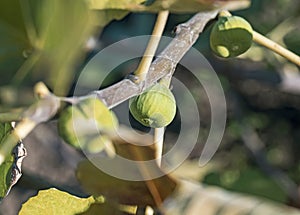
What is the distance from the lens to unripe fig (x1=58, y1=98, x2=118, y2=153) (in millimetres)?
692

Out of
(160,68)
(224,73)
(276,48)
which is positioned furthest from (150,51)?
→ (224,73)

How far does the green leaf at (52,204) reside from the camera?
0.78 m

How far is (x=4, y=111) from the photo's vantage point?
0.68 meters

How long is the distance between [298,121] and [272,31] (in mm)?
1074

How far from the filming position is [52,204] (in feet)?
2.54

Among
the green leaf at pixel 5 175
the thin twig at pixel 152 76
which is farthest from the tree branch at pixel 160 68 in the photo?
the green leaf at pixel 5 175

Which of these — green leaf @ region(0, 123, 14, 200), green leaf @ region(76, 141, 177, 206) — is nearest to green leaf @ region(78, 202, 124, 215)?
green leaf @ region(76, 141, 177, 206)

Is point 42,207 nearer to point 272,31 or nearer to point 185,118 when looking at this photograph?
point 272,31

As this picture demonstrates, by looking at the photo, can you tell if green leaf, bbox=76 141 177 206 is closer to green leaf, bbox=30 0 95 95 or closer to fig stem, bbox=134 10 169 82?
fig stem, bbox=134 10 169 82

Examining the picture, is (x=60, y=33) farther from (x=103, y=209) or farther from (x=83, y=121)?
(x=103, y=209)

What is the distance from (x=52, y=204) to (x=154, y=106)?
16cm

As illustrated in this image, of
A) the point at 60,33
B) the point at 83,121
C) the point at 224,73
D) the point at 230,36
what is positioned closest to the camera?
the point at 60,33

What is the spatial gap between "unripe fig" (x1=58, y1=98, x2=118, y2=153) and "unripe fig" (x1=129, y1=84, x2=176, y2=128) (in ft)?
0.15

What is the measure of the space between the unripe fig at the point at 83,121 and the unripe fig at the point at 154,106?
0.04 metres
